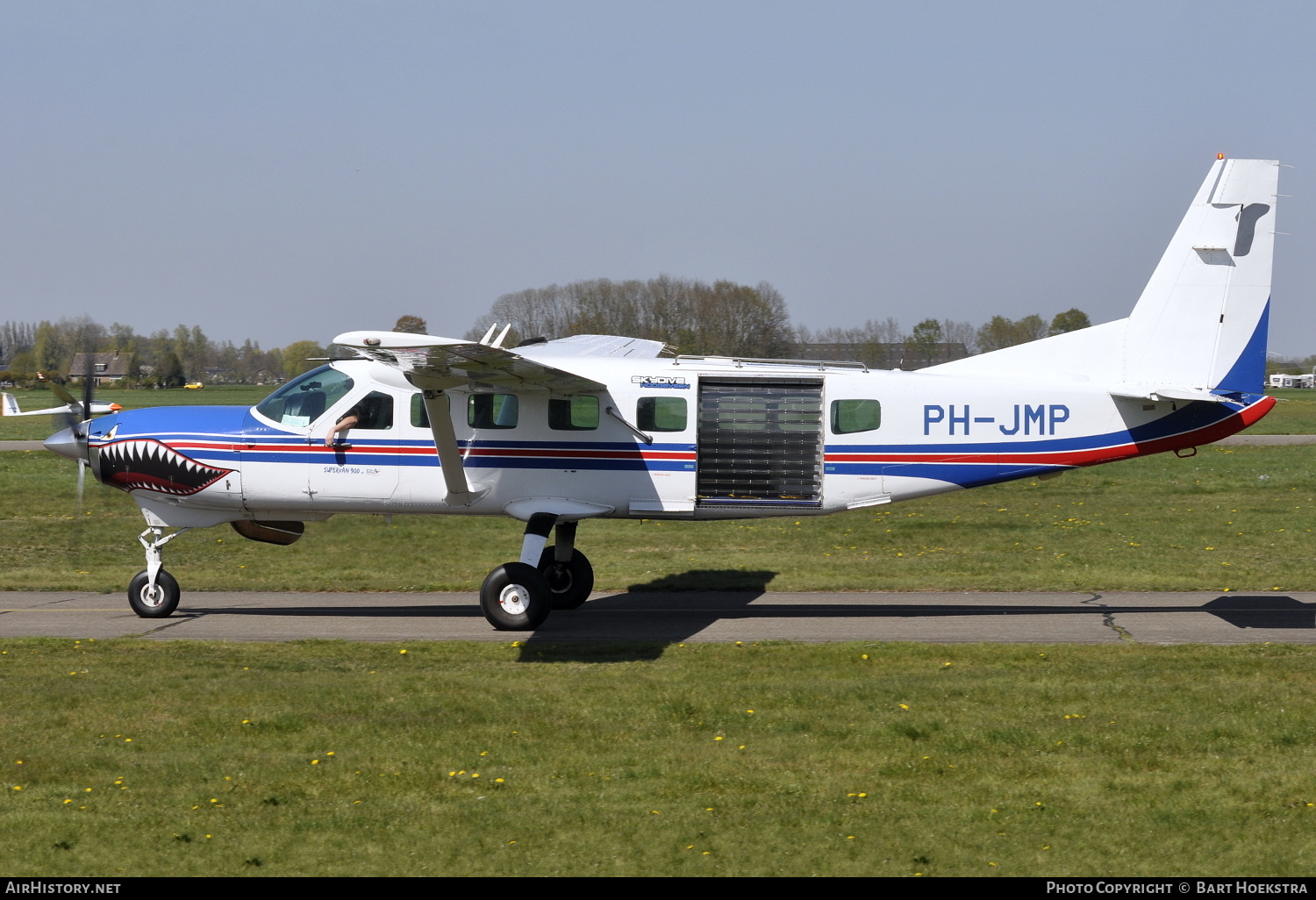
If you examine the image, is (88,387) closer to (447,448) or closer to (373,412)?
(373,412)

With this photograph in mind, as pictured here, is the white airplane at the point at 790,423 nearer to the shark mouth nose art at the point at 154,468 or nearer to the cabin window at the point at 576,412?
the cabin window at the point at 576,412

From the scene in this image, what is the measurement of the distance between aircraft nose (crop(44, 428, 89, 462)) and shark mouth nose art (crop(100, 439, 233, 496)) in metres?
0.28

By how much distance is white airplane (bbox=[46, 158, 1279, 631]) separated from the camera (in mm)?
13375

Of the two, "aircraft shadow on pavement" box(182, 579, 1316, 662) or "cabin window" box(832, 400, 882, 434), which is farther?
"cabin window" box(832, 400, 882, 434)

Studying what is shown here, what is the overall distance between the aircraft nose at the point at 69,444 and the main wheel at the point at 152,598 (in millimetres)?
1677

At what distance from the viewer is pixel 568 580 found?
14969 mm

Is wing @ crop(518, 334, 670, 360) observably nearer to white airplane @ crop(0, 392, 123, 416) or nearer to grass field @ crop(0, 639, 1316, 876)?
grass field @ crop(0, 639, 1316, 876)

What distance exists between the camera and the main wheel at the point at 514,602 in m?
13.1

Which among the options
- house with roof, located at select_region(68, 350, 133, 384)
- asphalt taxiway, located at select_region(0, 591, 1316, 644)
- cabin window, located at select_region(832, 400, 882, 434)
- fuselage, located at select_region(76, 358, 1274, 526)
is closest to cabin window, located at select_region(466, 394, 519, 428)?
fuselage, located at select_region(76, 358, 1274, 526)

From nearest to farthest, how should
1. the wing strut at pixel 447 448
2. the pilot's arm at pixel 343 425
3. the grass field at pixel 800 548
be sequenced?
the wing strut at pixel 447 448 → the pilot's arm at pixel 343 425 → the grass field at pixel 800 548

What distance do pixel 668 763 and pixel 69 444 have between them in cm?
966

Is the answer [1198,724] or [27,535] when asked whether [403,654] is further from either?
[27,535]

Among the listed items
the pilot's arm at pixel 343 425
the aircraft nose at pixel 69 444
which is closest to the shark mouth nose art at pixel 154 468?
the aircraft nose at pixel 69 444

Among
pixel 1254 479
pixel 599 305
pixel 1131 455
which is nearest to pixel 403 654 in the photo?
pixel 1131 455
